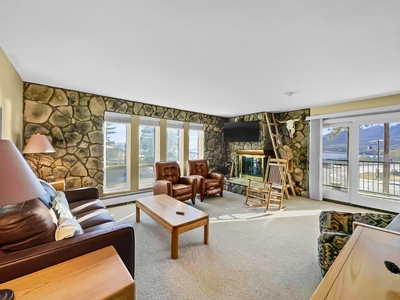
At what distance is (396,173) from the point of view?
3482 millimetres

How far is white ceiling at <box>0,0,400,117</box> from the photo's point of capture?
1.38 metres

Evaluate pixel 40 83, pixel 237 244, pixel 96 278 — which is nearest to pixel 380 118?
pixel 237 244

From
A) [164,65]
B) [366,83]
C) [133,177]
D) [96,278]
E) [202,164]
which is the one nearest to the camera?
[96,278]

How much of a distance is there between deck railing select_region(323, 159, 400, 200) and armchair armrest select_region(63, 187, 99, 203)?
500 centimetres

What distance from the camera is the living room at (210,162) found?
5.98 feet

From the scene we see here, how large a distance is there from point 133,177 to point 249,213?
2.69 meters

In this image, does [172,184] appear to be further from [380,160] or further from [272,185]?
[380,160]

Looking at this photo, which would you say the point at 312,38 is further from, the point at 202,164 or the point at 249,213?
the point at 202,164

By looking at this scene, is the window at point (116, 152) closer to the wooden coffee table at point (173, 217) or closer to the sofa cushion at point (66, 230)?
the wooden coffee table at point (173, 217)

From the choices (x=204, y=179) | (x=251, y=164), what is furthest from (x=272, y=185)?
(x=204, y=179)

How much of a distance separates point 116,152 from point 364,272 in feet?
14.1

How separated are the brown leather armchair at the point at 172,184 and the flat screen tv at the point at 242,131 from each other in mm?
2296

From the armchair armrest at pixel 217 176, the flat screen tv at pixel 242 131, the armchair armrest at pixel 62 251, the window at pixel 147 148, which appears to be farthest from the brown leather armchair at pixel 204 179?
the armchair armrest at pixel 62 251

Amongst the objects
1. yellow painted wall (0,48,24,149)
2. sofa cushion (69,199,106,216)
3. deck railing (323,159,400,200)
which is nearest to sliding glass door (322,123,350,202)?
deck railing (323,159,400,200)
